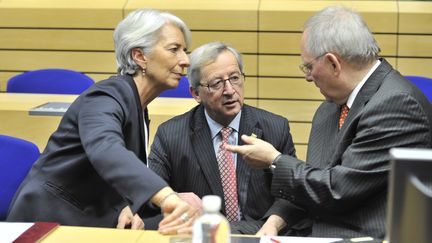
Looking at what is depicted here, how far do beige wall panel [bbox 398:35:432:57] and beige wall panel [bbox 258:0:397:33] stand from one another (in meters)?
0.14

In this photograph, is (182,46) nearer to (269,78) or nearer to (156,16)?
(156,16)

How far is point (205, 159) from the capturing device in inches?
121

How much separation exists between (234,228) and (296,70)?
146 inches

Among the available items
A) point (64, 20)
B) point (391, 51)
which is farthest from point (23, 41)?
point (391, 51)

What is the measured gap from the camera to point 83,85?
5191 millimetres

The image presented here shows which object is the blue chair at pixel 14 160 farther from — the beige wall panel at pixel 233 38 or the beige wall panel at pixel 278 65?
the beige wall panel at pixel 278 65

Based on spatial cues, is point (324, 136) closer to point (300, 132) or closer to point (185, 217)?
point (185, 217)

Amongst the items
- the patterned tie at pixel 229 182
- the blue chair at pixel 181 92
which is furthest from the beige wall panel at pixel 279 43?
the patterned tie at pixel 229 182

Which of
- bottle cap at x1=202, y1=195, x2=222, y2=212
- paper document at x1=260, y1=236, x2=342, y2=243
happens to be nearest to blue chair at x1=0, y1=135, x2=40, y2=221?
paper document at x1=260, y1=236, x2=342, y2=243

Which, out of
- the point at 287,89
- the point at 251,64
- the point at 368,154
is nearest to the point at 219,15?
the point at 251,64

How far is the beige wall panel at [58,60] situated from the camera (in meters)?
6.68

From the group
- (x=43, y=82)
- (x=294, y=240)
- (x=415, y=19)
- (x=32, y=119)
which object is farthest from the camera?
(x=415, y=19)

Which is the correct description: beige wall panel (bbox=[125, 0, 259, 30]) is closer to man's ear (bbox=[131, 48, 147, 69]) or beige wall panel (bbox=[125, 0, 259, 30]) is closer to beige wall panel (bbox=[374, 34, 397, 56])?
beige wall panel (bbox=[374, 34, 397, 56])

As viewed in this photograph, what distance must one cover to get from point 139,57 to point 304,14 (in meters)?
3.71
